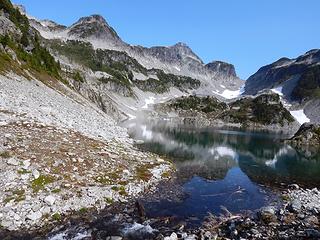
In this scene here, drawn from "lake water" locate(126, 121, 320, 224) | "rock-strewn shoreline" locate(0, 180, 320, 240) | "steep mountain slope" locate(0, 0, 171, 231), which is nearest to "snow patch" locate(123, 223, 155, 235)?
"rock-strewn shoreline" locate(0, 180, 320, 240)

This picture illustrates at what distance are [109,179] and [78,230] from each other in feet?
29.9

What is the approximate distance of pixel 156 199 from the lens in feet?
102

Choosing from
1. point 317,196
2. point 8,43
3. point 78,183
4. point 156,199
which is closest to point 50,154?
point 78,183

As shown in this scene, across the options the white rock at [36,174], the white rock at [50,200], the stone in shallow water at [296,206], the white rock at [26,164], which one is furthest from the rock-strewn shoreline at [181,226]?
the white rock at [26,164]

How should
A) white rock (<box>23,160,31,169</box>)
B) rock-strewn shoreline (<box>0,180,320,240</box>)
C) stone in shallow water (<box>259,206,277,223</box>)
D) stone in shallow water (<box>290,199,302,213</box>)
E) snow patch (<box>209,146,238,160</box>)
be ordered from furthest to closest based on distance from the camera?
1. snow patch (<box>209,146,238,160</box>)
2. stone in shallow water (<box>290,199,302,213</box>)
3. white rock (<box>23,160,31,169</box>)
4. stone in shallow water (<box>259,206,277,223</box>)
5. rock-strewn shoreline (<box>0,180,320,240</box>)

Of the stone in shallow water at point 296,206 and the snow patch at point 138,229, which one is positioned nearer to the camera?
the snow patch at point 138,229

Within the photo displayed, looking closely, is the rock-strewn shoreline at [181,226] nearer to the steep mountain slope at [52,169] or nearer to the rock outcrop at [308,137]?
the steep mountain slope at [52,169]

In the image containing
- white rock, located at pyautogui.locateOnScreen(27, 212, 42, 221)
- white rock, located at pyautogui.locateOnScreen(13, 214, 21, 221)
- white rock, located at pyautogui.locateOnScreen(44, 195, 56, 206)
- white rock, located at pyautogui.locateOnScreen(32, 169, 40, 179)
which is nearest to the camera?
white rock, located at pyautogui.locateOnScreen(13, 214, 21, 221)

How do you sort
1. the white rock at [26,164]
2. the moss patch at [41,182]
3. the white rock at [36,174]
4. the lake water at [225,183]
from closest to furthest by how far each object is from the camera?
the moss patch at [41,182]
the white rock at [36,174]
the white rock at [26,164]
the lake water at [225,183]

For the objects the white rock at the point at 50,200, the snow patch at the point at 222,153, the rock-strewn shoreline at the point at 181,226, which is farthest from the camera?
the snow patch at the point at 222,153

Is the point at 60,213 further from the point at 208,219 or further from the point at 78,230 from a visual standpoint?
the point at 208,219

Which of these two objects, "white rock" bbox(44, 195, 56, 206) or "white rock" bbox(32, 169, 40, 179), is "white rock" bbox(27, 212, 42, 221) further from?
"white rock" bbox(32, 169, 40, 179)

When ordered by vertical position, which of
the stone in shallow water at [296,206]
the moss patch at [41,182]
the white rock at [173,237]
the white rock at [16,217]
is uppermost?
the moss patch at [41,182]

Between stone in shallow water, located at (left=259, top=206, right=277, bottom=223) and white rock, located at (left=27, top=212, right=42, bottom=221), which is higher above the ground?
stone in shallow water, located at (left=259, top=206, right=277, bottom=223)
